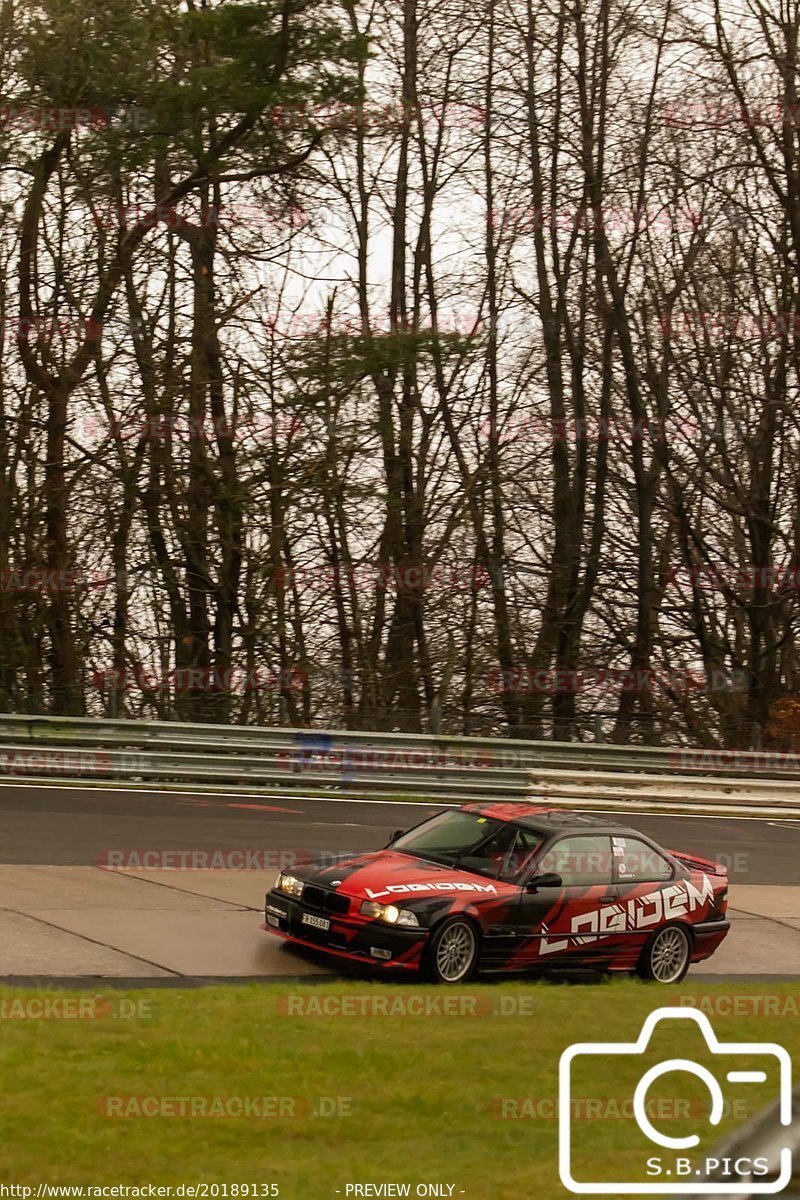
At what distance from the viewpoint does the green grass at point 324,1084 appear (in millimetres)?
5566

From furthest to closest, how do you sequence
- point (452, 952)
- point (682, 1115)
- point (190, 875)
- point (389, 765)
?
1. point (389, 765)
2. point (190, 875)
3. point (452, 952)
4. point (682, 1115)

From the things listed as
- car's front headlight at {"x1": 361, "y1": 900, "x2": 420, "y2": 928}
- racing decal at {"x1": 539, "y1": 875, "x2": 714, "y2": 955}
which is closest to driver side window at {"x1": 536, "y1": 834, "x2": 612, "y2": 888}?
racing decal at {"x1": 539, "y1": 875, "x2": 714, "y2": 955}

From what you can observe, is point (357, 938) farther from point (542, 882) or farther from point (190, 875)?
point (190, 875)

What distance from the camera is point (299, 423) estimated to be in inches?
961

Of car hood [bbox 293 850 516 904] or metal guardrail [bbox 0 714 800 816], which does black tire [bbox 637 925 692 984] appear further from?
metal guardrail [bbox 0 714 800 816]

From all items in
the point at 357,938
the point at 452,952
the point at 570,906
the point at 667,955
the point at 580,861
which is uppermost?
the point at 580,861

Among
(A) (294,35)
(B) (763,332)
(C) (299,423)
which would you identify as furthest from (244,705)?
(B) (763,332)

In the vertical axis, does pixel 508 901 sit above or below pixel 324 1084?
above

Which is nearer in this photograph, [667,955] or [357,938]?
[357,938]

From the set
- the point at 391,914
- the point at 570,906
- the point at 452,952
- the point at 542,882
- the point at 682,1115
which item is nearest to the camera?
the point at 682,1115

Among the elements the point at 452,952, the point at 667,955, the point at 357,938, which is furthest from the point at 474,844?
the point at 667,955

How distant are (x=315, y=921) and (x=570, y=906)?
2.03m

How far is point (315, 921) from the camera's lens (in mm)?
11141

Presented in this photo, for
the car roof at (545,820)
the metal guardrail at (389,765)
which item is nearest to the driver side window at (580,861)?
the car roof at (545,820)
